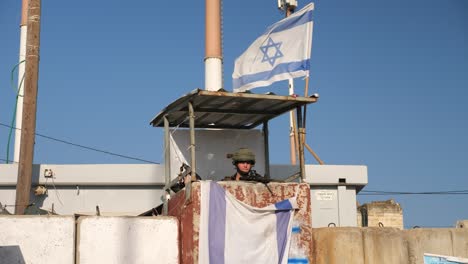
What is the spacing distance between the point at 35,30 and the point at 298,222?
6.20 metres

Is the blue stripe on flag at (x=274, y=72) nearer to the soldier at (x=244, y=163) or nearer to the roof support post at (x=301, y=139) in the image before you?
the roof support post at (x=301, y=139)

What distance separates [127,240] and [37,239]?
120cm

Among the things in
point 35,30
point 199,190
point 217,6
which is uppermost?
→ point 217,6

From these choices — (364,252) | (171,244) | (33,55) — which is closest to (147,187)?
(33,55)

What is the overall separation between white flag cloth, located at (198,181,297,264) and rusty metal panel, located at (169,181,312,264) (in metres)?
0.09

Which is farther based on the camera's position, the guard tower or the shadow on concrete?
the guard tower

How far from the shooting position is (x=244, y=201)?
29.9ft

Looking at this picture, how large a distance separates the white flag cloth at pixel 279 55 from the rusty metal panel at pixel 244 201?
1.88 metres

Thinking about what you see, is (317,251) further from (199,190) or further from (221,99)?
(221,99)

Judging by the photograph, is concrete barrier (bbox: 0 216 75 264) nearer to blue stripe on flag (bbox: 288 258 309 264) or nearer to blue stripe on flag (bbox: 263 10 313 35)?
blue stripe on flag (bbox: 288 258 309 264)

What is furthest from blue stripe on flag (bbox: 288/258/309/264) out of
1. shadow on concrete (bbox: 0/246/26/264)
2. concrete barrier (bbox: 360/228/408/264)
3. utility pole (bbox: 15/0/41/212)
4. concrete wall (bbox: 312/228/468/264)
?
Result: utility pole (bbox: 15/0/41/212)

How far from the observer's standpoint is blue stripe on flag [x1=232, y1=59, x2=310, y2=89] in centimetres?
999

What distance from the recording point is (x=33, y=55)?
11.7 metres

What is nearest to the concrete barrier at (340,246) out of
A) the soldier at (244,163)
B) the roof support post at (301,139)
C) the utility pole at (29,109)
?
the roof support post at (301,139)
